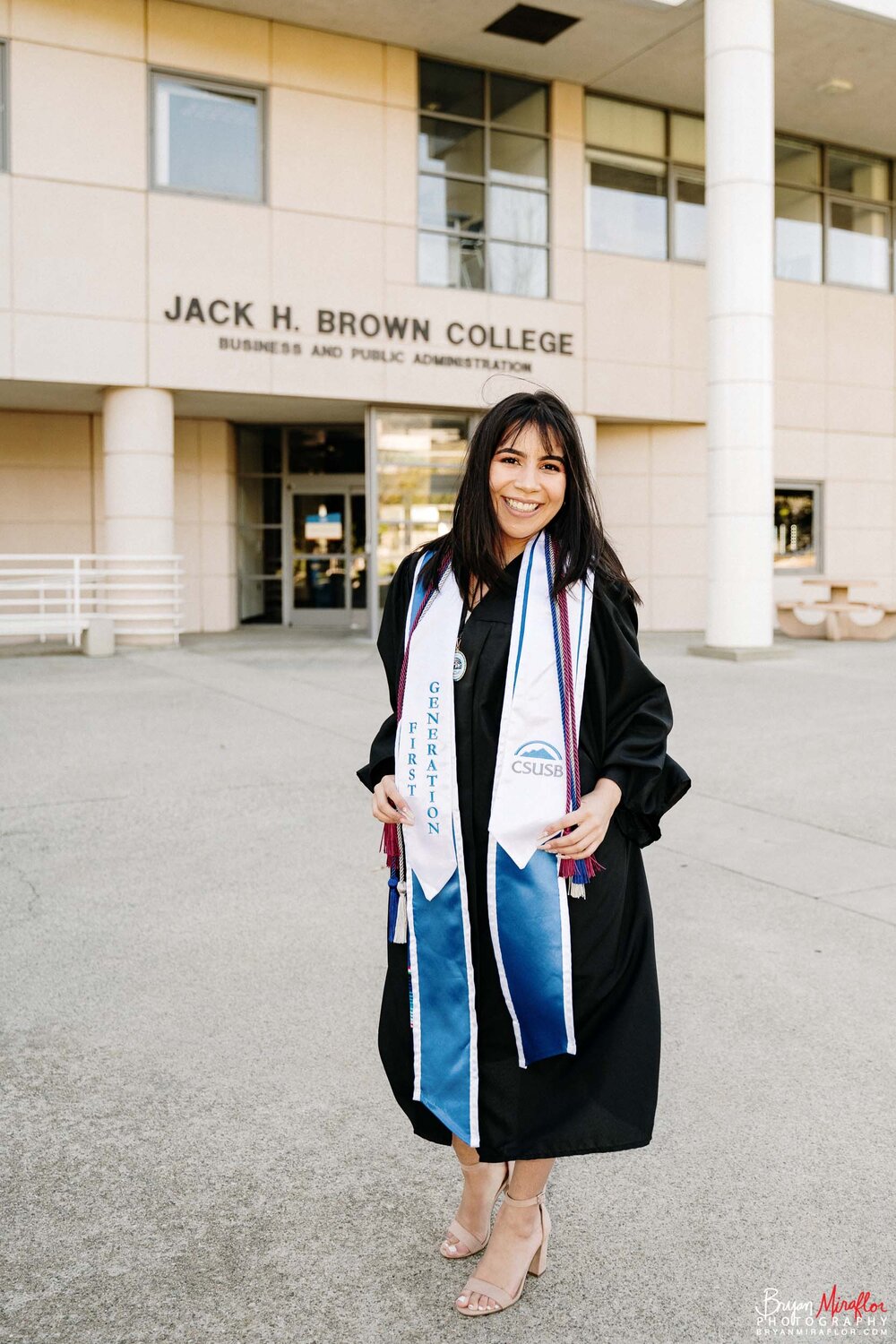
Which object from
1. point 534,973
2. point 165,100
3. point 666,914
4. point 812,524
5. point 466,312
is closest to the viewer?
point 534,973

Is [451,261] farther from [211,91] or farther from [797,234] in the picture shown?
[797,234]

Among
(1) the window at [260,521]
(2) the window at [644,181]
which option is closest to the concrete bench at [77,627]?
(1) the window at [260,521]

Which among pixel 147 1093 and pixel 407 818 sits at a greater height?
pixel 407 818

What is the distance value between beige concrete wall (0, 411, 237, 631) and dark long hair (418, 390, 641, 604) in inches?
705

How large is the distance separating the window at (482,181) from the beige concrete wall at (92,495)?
4879 millimetres

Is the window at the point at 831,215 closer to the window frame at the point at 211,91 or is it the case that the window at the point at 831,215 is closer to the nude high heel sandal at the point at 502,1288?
the window frame at the point at 211,91

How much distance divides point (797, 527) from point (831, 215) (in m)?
5.58

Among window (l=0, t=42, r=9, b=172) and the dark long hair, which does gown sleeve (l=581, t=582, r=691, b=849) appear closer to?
the dark long hair

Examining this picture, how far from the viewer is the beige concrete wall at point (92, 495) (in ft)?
62.4

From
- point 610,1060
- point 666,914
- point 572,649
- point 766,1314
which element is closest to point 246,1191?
point 610,1060

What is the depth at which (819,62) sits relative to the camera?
18.1 meters

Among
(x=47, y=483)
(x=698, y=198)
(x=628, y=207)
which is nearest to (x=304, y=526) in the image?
(x=47, y=483)

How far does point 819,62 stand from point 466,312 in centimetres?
645

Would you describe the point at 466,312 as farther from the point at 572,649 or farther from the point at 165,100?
the point at 572,649
